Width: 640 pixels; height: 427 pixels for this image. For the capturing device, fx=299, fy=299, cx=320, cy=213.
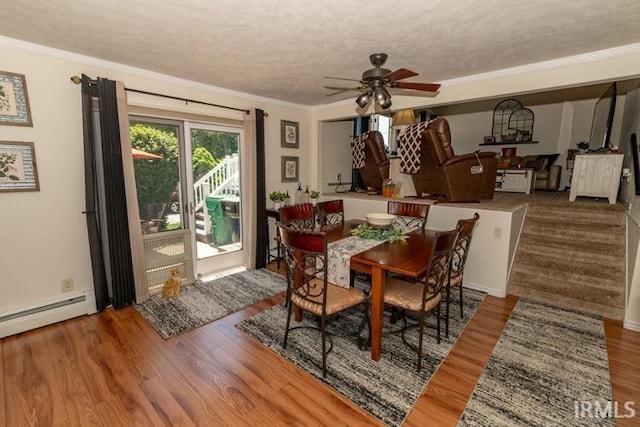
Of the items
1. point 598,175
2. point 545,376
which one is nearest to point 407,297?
point 545,376

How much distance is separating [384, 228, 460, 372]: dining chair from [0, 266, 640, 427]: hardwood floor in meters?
0.42

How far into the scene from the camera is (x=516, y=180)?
613 cm

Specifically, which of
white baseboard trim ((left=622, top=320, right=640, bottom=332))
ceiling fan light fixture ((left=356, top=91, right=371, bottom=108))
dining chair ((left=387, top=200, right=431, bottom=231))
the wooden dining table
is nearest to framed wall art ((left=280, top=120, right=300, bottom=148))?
dining chair ((left=387, top=200, right=431, bottom=231))

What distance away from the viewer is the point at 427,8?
1.92m

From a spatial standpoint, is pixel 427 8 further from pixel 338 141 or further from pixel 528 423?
pixel 338 141

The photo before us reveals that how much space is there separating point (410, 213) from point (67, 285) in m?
3.62

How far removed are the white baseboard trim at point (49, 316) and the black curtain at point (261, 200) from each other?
1.89 m

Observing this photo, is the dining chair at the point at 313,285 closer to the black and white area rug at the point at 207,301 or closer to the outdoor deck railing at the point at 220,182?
the black and white area rug at the point at 207,301

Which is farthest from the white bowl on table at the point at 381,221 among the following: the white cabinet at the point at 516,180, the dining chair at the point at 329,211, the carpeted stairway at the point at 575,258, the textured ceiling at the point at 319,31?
the white cabinet at the point at 516,180

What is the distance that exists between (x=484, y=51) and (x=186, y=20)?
96.2 inches

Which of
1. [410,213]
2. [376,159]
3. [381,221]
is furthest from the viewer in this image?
[376,159]

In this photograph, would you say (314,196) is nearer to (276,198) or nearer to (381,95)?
(276,198)

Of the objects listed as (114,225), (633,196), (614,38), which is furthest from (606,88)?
(114,225)

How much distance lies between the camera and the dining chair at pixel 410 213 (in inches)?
136
